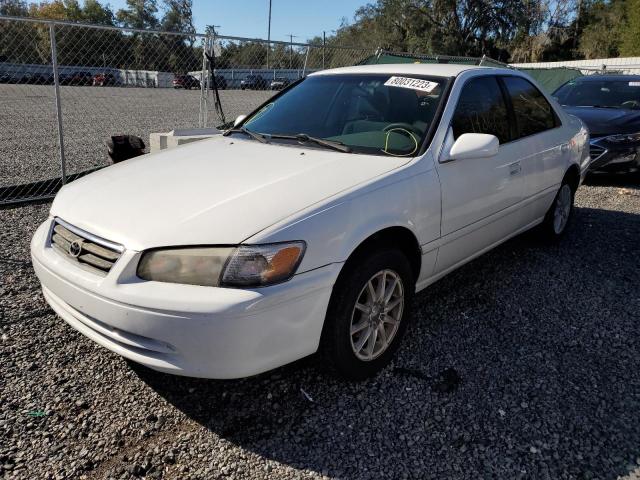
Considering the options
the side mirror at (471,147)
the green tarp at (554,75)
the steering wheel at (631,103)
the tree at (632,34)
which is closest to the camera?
the side mirror at (471,147)

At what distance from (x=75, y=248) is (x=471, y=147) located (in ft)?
6.90

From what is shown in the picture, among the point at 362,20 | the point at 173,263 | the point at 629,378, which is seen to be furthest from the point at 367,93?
the point at 362,20

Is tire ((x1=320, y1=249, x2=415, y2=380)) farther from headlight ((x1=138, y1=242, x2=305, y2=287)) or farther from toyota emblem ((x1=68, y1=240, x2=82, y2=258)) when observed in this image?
toyota emblem ((x1=68, y1=240, x2=82, y2=258))

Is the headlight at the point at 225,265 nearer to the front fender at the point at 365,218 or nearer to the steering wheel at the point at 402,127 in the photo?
the front fender at the point at 365,218

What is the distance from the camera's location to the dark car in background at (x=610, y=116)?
720 centimetres

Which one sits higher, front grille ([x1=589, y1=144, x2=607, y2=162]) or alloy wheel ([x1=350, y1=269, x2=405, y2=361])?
front grille ([x1=589, y1=144, x2=607, y2=162])

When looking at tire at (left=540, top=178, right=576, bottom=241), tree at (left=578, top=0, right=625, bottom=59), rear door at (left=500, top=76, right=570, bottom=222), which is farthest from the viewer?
tree at (left=578, top=0, right=625, bottom=59)

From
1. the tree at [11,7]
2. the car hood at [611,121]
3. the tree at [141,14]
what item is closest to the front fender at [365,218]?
the car hood at [611,121]

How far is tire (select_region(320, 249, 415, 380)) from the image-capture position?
92.7 inches

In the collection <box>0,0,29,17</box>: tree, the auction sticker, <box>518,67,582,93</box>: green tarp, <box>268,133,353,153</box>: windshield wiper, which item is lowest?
<box>268,133,353,153</box>: windshield wiper

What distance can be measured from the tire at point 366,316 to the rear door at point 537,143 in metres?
1.65

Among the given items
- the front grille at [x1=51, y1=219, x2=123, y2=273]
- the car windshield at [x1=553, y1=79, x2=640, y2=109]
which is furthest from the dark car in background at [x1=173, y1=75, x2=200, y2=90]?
the front grille at [x1=51, y1=219, x2=123, y2=273]

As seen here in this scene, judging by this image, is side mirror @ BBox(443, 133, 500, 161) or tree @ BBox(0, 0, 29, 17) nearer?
side mirror @ BBox(443, 133, 500, 161)

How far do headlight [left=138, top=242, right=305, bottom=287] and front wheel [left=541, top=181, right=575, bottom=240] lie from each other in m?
3.23
